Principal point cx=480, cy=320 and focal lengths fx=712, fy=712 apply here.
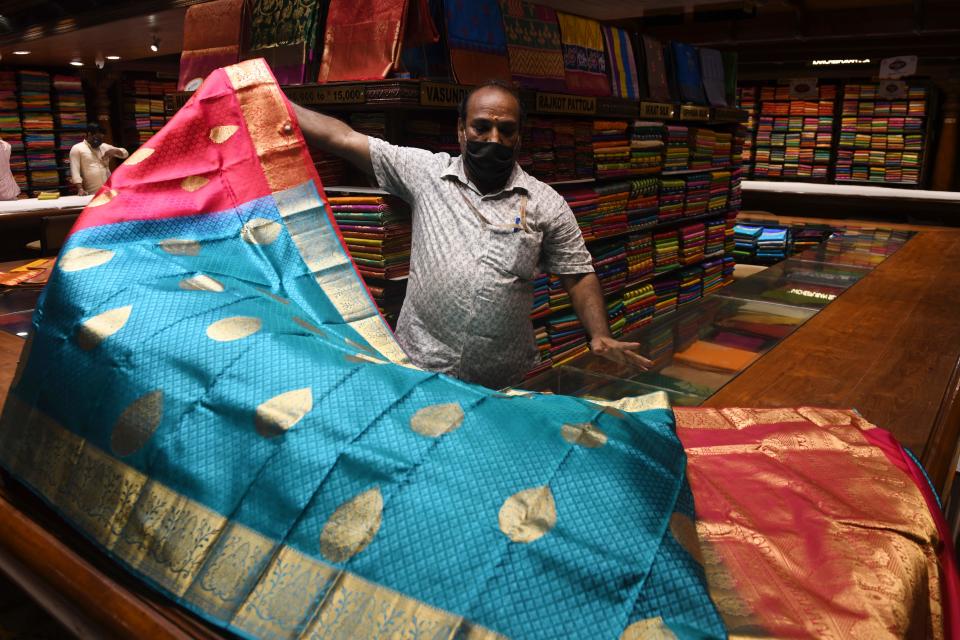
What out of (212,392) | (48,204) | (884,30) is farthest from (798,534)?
(884,30)

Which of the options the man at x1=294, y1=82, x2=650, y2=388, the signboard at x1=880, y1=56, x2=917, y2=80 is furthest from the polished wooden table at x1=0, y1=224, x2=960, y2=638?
the signboard at x1=880, y1=56, x2=917, y2=80

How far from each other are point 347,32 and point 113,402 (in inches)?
107

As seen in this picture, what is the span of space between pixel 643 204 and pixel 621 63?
108cm

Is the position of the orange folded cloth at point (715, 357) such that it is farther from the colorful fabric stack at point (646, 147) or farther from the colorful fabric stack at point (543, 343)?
the colorful fabric stack at point (646, 147)

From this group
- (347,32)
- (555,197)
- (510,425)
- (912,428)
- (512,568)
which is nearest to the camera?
(512,568)

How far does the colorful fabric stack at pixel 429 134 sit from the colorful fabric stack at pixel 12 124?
9.23 m

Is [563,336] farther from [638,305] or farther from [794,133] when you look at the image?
[794,133]

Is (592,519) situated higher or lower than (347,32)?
lower

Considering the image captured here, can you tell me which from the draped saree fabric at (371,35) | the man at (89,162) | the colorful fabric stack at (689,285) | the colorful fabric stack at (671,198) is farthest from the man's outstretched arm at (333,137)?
the man at (89,162)

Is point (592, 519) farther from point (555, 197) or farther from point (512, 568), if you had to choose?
point (555, 197)

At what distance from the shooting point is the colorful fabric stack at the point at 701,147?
19.5 ft

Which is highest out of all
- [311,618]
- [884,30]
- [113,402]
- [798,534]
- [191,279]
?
[884,30]

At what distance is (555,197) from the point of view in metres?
2.35

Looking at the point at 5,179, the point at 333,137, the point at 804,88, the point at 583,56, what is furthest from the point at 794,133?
the point at 5,179
